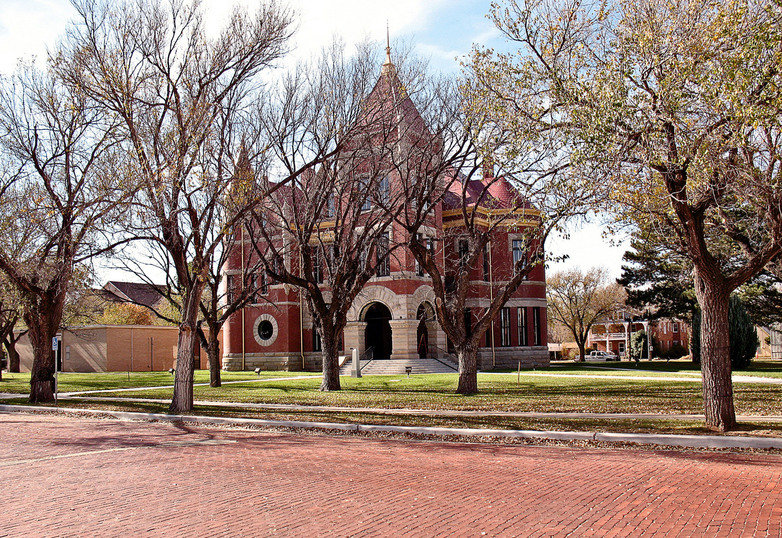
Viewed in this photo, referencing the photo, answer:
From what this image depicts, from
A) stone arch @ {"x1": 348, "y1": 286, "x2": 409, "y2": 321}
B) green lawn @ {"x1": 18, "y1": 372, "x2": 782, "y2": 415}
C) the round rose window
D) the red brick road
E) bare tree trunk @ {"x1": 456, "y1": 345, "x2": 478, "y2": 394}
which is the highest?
stone arch @ {"x1": 348, "y1": 286, "x2": 409, "y2": 321}

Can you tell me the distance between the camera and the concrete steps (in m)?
35.8

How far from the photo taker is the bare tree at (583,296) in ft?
202

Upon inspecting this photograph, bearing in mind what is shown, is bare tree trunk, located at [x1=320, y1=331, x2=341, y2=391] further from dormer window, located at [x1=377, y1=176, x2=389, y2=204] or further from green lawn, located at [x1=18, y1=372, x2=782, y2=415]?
dormer window, located at [x1=377, y1=176, x2=389, y2=204]

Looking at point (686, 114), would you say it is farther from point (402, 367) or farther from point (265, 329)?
point (265, 329)

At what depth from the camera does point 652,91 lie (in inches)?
470

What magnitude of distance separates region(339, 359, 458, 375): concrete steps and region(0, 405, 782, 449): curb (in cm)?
1913

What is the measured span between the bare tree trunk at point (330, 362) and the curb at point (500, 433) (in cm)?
766

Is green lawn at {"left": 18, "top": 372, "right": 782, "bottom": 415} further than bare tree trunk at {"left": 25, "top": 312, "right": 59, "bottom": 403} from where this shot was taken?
No

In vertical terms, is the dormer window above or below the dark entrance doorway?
above

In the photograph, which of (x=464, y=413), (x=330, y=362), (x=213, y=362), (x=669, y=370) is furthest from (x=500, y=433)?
(x=669, y=370)

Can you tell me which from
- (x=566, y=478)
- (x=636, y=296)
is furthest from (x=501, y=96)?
(x=636, y=296)

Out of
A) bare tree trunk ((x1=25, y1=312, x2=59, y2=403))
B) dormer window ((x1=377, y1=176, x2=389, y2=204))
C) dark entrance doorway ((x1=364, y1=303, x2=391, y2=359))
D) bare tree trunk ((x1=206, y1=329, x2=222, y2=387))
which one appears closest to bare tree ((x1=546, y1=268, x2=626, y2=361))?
dark entrance doorway ((x1=364, y1=303, x2=391, y2=359))

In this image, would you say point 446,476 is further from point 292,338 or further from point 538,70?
point 292,338

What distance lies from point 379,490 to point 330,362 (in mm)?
16185
